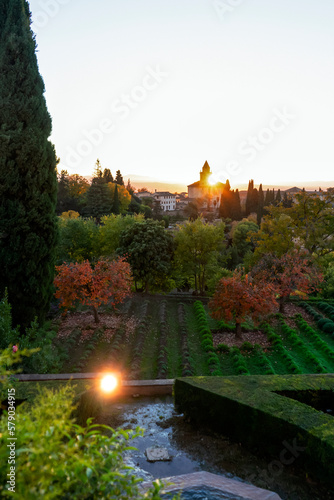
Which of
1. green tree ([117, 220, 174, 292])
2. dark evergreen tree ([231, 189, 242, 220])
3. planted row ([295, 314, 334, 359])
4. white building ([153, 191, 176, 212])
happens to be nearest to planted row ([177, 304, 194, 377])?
green tree ([117, 220, 174, 292])

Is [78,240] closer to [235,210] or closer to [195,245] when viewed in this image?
[195,245]

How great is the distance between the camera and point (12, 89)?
1150 cm

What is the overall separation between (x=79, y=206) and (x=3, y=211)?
45601 mm

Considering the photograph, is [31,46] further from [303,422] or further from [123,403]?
[303,422]

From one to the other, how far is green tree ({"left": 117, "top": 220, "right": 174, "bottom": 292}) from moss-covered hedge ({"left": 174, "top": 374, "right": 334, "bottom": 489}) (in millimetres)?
12115

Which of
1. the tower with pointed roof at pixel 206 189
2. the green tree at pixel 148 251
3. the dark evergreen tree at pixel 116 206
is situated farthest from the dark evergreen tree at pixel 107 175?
the green tree at pixel 148 251

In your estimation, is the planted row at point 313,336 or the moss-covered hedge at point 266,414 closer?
the moss-covered hedge at point 266,414

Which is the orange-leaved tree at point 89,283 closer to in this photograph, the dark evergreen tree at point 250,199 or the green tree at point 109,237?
the green tree at point 109,237

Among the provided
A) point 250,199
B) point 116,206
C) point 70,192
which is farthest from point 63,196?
point 250,199

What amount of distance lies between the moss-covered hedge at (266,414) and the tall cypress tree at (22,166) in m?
7.45

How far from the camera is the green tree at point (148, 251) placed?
62.3 feet

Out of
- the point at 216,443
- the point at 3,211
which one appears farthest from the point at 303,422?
the point at 3,211

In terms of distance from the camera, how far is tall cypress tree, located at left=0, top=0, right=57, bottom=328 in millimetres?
11508

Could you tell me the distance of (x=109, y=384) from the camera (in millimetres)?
7789
